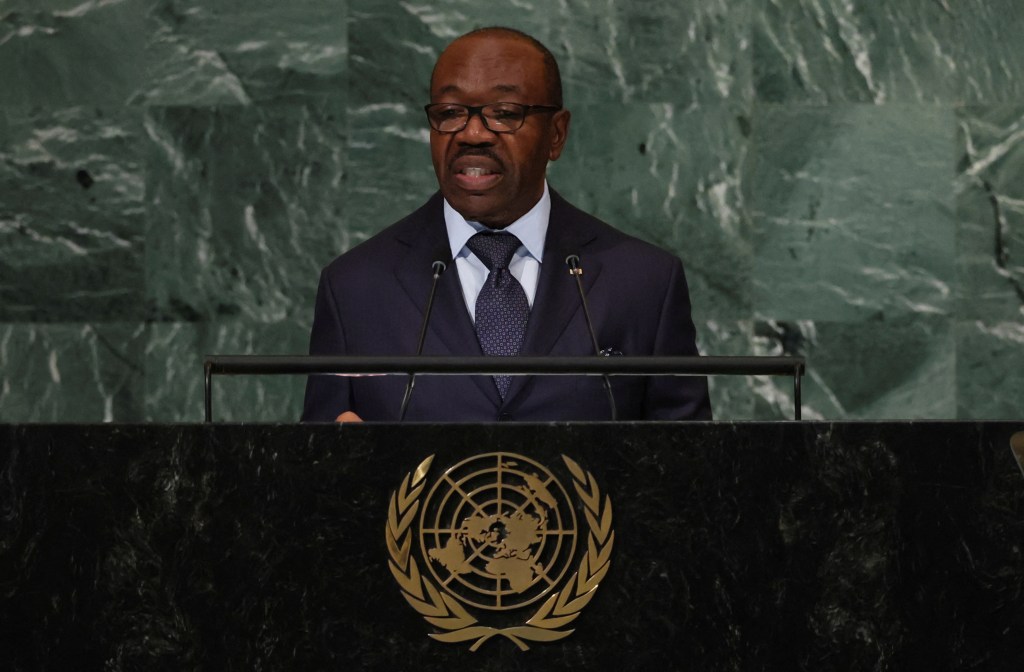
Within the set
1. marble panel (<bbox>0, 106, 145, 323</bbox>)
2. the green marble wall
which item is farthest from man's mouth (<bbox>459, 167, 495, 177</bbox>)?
marble panel (<bbox>0, 106, 145, 323</bbox>)

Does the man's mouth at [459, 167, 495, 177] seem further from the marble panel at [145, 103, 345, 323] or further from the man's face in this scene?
the marble panel at [145, 103, 345, 323]

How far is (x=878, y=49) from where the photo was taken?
4.68 m

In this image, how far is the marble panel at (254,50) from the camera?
15.4 ft

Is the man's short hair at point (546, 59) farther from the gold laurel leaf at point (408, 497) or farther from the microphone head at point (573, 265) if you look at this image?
the gold laurel leaf at point (408, 497)

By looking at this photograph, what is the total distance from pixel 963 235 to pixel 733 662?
302 centimetres

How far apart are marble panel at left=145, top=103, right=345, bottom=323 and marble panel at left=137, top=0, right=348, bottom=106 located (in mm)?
55

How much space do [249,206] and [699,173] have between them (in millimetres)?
1348

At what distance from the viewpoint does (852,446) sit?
6.50 feet

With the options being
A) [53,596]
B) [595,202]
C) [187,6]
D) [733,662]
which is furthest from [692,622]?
[187,6]

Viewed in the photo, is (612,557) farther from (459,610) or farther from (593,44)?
(593,44)

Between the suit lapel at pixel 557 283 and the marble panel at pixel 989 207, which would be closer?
the suit lapel at pixel 557 283

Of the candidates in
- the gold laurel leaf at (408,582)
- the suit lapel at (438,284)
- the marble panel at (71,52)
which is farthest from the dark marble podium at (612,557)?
the marble panel at (71,52)

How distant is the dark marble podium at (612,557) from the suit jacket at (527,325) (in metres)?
0.72

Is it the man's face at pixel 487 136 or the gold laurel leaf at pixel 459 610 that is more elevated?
the man's face at pixel 487 136
